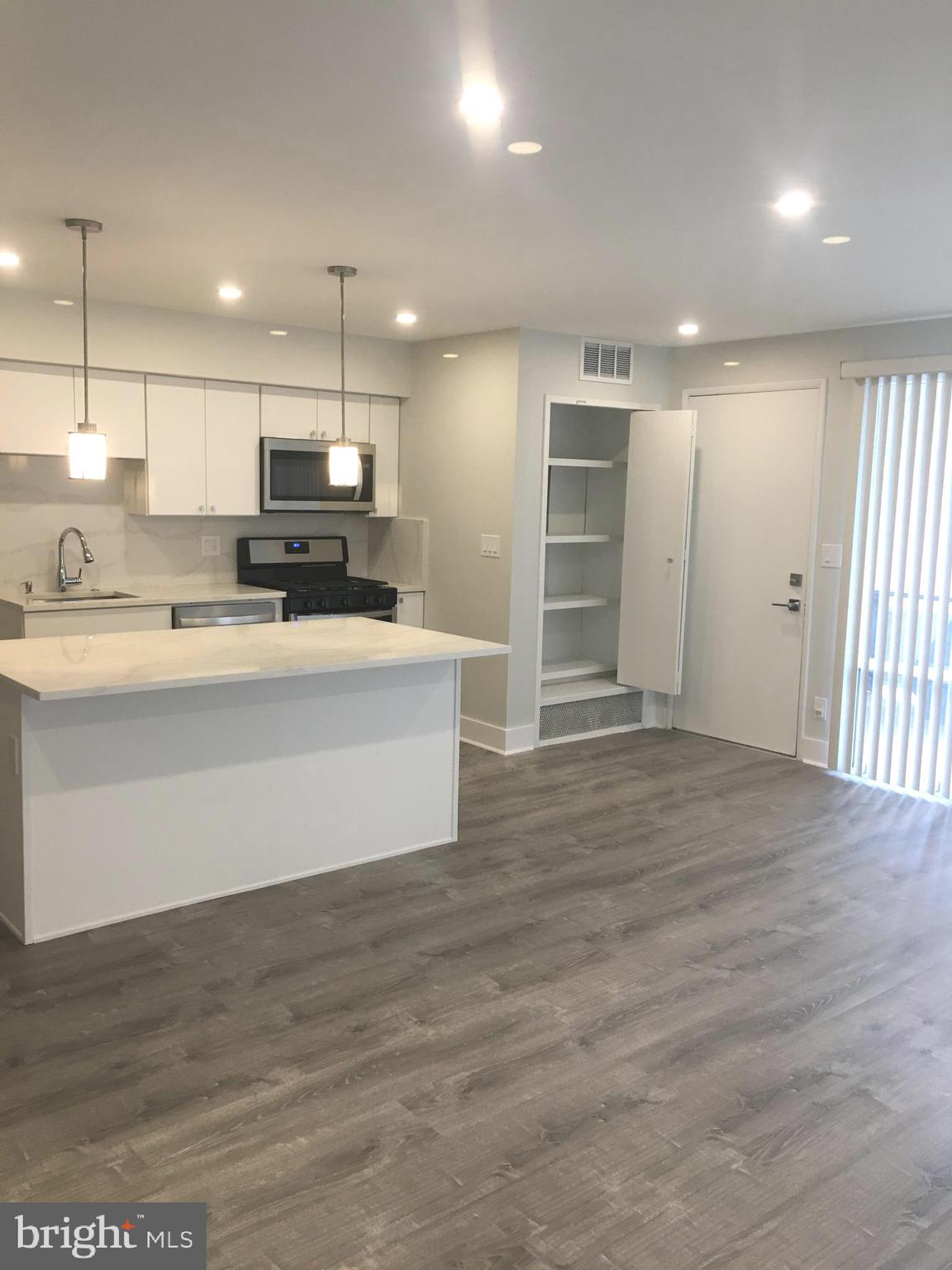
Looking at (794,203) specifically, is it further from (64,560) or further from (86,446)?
(64,560)

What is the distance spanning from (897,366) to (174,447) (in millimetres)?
3918

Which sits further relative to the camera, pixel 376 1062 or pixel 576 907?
pixel 576 907

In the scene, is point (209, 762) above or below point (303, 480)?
below

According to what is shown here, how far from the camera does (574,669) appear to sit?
665 cm

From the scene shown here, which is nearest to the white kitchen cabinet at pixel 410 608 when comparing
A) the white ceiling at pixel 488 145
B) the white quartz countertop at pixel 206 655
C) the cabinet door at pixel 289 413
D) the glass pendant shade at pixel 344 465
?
the cabinet door at pixel 289 413

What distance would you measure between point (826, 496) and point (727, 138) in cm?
339

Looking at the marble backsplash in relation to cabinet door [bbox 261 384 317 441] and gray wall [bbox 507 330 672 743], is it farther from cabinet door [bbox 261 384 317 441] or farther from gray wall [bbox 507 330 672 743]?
gray wall [bbox 507 330 672 743]

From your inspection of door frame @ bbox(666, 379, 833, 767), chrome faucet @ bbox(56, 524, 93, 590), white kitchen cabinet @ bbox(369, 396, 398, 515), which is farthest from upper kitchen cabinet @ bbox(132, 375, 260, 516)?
door frame @ bbox(666, 379, 833, 767)

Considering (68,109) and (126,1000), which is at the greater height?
(68,109)

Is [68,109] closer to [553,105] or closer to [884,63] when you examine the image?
[553,105]

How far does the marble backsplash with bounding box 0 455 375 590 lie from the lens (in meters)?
5.45

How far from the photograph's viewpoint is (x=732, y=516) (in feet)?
20.1

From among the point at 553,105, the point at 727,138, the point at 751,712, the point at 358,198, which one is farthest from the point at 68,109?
the point at 751,712

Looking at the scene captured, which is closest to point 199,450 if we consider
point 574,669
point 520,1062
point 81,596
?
point 81,596
